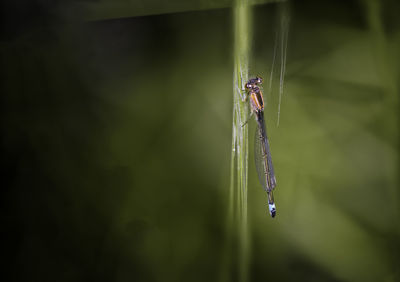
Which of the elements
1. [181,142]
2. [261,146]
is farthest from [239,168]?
[181,142]

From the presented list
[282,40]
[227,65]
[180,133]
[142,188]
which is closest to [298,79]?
[282,40]

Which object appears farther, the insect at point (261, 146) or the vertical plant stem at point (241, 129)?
the vertical plant stem at point (241, 129)

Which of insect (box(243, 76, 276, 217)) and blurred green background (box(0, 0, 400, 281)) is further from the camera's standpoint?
blurred green background (box(0, 0, 400, 281))

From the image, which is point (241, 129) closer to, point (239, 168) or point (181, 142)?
point (239, 168)

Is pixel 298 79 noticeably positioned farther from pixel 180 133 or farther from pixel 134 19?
pixel 134 19
